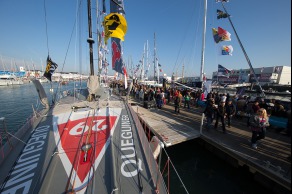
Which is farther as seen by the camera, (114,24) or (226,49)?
(226,49)

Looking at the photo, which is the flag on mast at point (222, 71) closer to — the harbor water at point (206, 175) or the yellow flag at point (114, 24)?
the harbor water at point (206, 175)

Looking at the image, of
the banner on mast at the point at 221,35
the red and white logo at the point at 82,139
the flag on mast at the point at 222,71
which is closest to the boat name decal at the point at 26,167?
the red and white logo at the point at 82,139

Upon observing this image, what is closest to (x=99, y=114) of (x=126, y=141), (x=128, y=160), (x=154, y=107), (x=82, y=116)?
(x=82, y=116)

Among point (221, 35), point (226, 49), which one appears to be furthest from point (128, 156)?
point (226, 49)

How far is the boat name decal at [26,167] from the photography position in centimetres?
246

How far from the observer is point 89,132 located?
4.02 metres

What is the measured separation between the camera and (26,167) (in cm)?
287

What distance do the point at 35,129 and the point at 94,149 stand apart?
241 centimetres

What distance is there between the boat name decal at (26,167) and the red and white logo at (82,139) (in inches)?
16.8

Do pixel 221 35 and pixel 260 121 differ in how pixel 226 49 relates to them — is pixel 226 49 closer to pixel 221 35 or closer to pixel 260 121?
pixel 221 35

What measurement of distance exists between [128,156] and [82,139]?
1430 mm

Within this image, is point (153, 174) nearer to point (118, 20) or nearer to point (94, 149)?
point (94, 149)

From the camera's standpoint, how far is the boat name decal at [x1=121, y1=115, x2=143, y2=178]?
9.69 feet

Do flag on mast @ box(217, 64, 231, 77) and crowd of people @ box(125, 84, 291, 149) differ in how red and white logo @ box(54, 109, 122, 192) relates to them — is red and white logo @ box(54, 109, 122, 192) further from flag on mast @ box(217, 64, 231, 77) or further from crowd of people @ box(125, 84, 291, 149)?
flag on mast @ box(217, 64, 231, 77)
